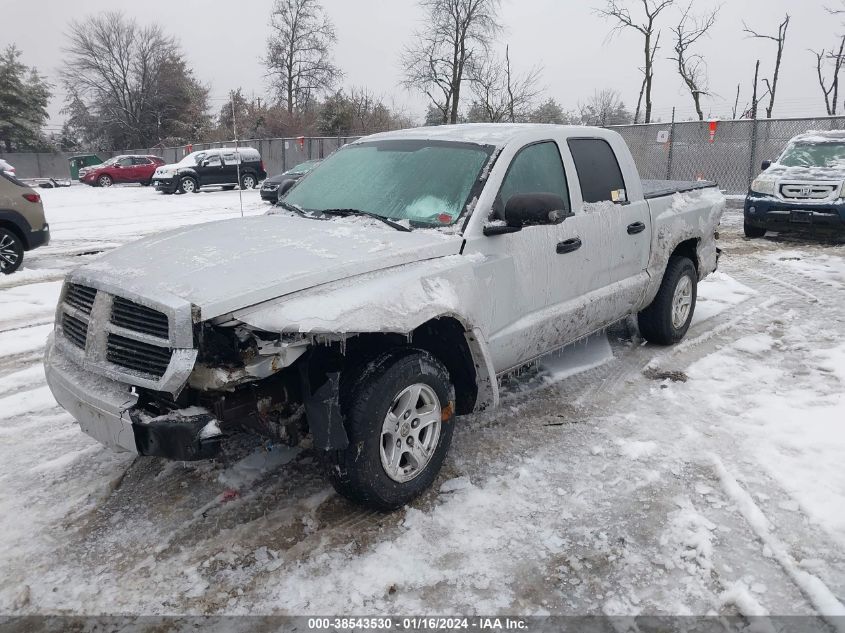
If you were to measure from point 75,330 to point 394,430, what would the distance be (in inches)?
64.1

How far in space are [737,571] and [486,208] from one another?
2.14m

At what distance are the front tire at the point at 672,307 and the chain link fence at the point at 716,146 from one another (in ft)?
44.8

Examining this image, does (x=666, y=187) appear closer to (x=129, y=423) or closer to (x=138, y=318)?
(x=138, y=318)

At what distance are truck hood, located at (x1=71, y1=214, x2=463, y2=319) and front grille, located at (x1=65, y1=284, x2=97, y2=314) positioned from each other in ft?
0.21

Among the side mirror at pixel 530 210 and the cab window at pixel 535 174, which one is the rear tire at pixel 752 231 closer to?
the cab window at pixel 535 174

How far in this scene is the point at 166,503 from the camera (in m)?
3.27

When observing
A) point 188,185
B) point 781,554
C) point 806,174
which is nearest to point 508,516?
point 781,554

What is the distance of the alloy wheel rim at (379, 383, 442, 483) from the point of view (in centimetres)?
305

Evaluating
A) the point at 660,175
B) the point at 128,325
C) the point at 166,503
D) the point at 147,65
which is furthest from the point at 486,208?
the point at 147,65

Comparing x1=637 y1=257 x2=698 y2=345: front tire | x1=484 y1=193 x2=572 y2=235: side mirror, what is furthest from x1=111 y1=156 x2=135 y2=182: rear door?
x1=484 y1=193 x2=572 y2=235: side mirror

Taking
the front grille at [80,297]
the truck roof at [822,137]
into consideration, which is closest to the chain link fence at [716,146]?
the truck roof at [822,137]

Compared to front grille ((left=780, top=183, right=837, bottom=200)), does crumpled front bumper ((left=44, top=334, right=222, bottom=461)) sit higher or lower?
lower

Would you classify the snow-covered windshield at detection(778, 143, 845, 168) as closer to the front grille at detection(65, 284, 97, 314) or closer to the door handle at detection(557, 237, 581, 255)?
the door handle at detection(557, 237, 581, 255)

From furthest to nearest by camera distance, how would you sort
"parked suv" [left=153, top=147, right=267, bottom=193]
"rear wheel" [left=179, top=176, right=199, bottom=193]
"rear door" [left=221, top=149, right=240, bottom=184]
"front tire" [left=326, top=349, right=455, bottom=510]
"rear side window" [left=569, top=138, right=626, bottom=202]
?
1. "rear door" [left=221, top=149, right=240, bottom=184]
2. "rear wheel" [left=179, top=176, right=199, bottom=193]
3. "parked suv" [left=153, top=147, right=267, bottom=193]
4. "rear side window" [left=569, top=138, right=626, bottom=202]
5. "front tire" [left=326, top=349, right=455, bottom=510]
